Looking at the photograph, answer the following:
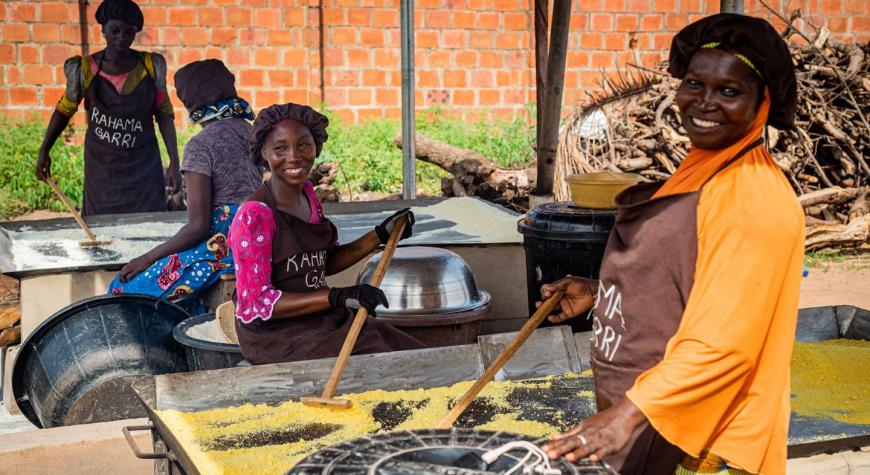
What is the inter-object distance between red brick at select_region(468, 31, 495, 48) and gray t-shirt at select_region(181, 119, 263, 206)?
7.30 metres

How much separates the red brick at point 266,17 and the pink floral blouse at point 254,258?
8.04 meters

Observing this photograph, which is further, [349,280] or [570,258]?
[349,280]

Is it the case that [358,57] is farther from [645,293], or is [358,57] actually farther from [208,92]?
[645,293]

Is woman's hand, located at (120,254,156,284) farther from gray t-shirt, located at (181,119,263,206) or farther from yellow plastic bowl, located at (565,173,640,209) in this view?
yellow plastic bowl, located at (565,173,640,209)

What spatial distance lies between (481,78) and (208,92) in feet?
24.2

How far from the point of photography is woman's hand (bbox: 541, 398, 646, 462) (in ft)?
5.59

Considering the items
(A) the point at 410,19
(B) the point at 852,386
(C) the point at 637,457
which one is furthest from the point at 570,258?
(A) the point at 410,19

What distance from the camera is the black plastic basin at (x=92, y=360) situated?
3.69m

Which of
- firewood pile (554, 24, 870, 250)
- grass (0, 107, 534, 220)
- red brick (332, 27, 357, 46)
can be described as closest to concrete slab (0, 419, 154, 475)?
firewood pile (554, 24, 870, 250)

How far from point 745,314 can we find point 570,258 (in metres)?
2.24

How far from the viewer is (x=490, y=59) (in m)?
11.3

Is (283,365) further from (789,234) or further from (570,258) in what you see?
(789,234)

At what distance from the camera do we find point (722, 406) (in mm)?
1792

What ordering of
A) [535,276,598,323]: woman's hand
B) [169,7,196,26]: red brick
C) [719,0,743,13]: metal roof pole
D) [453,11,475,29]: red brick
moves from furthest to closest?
[453,11,475,29]: red brick
[169,7,196,26]: red brick
[719,0,743,13]: metal roof pole
[535,276,598,323]: woman's hand
